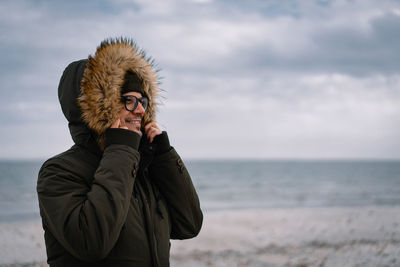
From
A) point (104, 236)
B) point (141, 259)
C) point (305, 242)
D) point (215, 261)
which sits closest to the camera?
point (104, 236)

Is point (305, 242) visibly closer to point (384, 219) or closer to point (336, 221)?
point (336, 221)

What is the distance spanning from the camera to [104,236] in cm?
156

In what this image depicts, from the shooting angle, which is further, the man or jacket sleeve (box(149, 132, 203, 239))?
jacket sleeve (box(149, 132, 203, 239))

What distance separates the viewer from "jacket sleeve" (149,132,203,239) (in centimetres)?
213

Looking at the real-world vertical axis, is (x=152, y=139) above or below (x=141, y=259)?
above

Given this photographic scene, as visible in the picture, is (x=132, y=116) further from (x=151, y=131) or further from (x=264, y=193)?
(x=264, y=193)

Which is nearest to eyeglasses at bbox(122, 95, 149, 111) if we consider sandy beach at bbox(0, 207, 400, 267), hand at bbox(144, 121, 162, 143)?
hand at bbox(144, 121, 162, 143)

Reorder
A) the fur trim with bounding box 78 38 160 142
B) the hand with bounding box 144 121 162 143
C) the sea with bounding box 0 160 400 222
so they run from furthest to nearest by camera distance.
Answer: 1. the sea with bounding box 0 160 400 222
2. the hand with bounding box 144 121 162 143
3. the fur trim with bounding box 78 38 160 142

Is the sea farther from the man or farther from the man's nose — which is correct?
the man's nose

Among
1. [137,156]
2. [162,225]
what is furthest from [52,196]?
[162,225]

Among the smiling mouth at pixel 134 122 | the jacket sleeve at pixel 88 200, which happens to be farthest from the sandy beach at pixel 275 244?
the jacket sleeve at pixel 88 200

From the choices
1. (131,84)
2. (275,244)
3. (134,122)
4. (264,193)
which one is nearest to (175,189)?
(134,122)

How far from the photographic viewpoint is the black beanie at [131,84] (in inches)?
77.4

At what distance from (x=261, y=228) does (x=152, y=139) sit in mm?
10113
